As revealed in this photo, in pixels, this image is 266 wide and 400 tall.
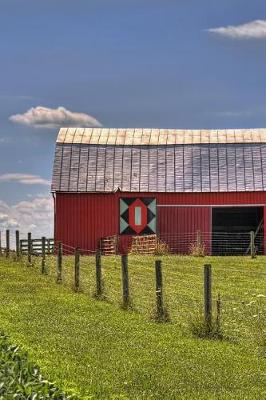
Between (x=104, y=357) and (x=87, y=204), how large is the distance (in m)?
28.3

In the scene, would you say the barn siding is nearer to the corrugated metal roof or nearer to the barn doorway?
the barn doorway

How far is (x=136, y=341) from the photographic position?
13570mm

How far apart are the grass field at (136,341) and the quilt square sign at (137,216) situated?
1623 cm

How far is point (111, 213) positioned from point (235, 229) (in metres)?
7.12

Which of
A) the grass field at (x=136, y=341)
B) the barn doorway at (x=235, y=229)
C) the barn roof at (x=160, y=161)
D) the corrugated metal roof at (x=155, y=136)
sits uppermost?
the corrugated metal roof at (x=155, y=136)

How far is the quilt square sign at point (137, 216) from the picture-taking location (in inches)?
1569

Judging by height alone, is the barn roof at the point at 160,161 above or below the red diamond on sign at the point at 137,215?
above

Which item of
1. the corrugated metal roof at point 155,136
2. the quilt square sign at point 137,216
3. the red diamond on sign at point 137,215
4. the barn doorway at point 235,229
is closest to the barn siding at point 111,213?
the quilt square sign at point 137,216

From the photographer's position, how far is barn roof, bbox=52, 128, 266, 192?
4091 centimetres

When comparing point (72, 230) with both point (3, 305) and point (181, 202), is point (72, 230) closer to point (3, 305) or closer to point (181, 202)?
point (181, 202)

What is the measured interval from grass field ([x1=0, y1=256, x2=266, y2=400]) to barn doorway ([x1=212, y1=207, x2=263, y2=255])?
16595 mm

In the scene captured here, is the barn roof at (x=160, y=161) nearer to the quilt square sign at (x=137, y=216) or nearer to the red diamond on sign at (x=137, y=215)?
the quilt square sign at (x=137, y=216)

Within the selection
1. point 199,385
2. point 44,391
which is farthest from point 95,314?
point 44,391

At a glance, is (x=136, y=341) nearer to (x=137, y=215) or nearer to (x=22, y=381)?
(x=22, y=381)
